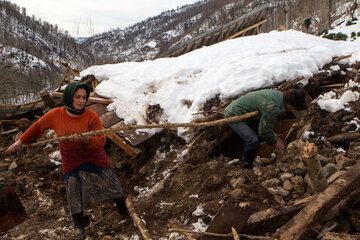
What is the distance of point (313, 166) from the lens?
1948 millimetres

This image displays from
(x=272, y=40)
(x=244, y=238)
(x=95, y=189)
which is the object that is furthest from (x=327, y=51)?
(x=95, y=189)

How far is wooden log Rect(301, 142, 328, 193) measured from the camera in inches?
73.6

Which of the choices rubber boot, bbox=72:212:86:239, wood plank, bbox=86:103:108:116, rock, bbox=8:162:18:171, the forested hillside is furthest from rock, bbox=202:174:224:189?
the forested hillside

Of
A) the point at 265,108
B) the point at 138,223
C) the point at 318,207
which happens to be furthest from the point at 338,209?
the point at 138,223

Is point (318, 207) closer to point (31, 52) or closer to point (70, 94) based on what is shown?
point (70, 94)

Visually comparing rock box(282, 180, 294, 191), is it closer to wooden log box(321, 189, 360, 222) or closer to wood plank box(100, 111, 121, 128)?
wooden log box(321, 189, 360, 222)

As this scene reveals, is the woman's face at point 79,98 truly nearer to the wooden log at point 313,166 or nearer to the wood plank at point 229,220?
the wood plank at point 229,220

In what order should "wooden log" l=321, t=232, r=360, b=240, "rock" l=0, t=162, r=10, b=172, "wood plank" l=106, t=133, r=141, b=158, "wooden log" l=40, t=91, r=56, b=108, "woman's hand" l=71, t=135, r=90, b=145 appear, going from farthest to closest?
"wooden log" l=40, t=91, r=56, b=108, "rock" l=0, t=162, r=10, b=172, "wood plank" l=106, t=133, r=141, b=158, "woman's hand" l=71, t=135, r=90, b=145, "wooden log" l=321, t=232, r=360, b=240

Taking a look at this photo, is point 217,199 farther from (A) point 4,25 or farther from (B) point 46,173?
(A) point 4,25

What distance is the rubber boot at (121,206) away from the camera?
267 cm

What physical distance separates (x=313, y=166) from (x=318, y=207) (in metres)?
0.48

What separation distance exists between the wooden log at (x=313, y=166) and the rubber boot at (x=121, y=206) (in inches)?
81.0

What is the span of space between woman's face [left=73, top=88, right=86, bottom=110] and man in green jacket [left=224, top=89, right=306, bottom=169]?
1.86 meters

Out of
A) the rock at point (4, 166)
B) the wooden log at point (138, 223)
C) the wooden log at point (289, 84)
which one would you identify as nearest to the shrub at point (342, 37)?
the wooden log at point (289, 84)
